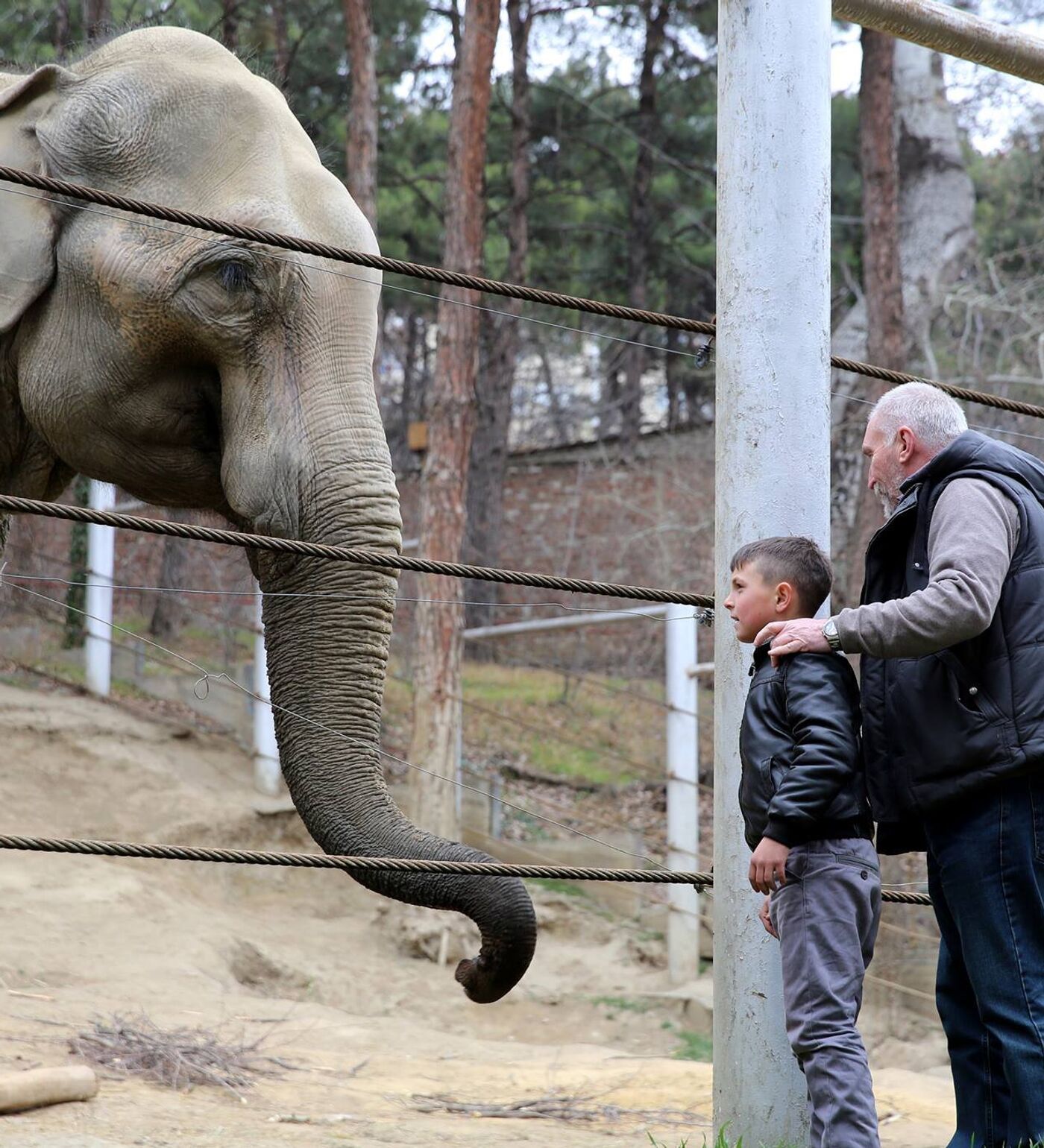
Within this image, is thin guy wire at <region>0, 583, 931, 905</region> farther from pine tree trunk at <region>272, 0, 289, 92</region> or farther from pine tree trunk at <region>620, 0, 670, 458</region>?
pine tree trunk at <region>620, 0, 670, 458</region>

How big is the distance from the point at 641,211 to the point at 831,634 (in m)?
16.5

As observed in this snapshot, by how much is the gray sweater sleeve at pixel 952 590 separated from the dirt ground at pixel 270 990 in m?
1.95

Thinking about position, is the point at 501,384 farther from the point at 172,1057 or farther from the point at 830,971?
the point at 830,971

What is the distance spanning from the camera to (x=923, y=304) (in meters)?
13.0

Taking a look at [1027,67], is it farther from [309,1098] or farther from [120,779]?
[120,779]

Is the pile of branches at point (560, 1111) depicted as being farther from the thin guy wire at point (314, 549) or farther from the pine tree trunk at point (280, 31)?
the pine tree trunk at point (280, 31)

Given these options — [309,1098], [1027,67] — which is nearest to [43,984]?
[309,1098]

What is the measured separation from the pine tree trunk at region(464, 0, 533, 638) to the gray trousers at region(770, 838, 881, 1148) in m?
13.2

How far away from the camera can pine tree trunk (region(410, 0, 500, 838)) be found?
9.77 m

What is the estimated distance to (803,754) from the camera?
2.30m

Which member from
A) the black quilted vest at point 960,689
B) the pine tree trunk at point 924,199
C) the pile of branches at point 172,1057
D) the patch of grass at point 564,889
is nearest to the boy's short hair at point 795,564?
the black quilted vest at point 960,689

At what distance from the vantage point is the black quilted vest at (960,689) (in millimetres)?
2277

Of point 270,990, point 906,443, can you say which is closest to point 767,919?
point 906,443

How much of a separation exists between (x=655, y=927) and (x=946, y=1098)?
4911mm
